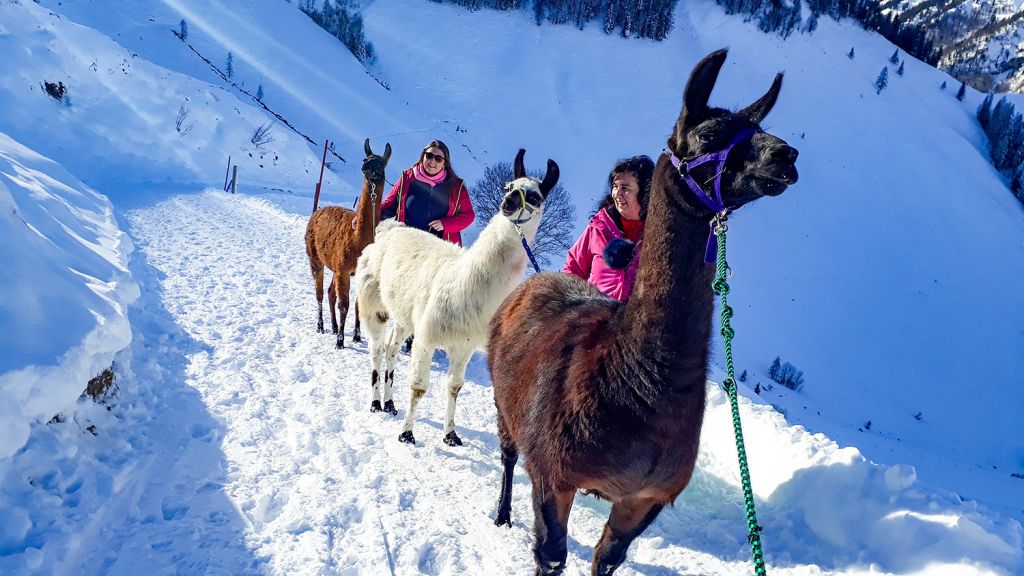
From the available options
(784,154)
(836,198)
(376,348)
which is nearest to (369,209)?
(376,348)

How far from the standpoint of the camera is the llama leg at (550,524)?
6.60 ft

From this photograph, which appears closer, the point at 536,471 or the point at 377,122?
the point at 536,471

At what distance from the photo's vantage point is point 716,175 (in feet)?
4.84

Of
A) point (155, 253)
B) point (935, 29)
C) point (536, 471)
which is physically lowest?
point (155, 253)

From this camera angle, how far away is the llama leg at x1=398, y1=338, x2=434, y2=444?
3570mm

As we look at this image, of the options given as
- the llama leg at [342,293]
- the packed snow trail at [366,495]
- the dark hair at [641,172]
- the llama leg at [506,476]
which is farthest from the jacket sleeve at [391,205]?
the llama leg at [506,476]

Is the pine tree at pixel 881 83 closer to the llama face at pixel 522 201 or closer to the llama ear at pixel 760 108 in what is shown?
the llama face at pixel 522 201

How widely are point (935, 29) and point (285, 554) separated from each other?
514 ft

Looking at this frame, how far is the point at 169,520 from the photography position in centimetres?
235

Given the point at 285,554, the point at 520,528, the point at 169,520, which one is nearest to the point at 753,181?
the point at 520,528

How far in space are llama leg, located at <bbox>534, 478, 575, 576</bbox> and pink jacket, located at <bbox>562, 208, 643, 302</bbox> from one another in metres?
1.28

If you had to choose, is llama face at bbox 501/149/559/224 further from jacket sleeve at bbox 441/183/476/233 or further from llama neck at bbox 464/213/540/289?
jacket sleeve at bbox 441/183/476/233

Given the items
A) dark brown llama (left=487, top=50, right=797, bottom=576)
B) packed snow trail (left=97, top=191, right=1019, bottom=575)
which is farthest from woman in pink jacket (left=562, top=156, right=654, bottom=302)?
packed snow trail (left=97, top=191, right=1019, bottom=575)

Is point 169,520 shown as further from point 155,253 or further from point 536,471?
point 155,253
